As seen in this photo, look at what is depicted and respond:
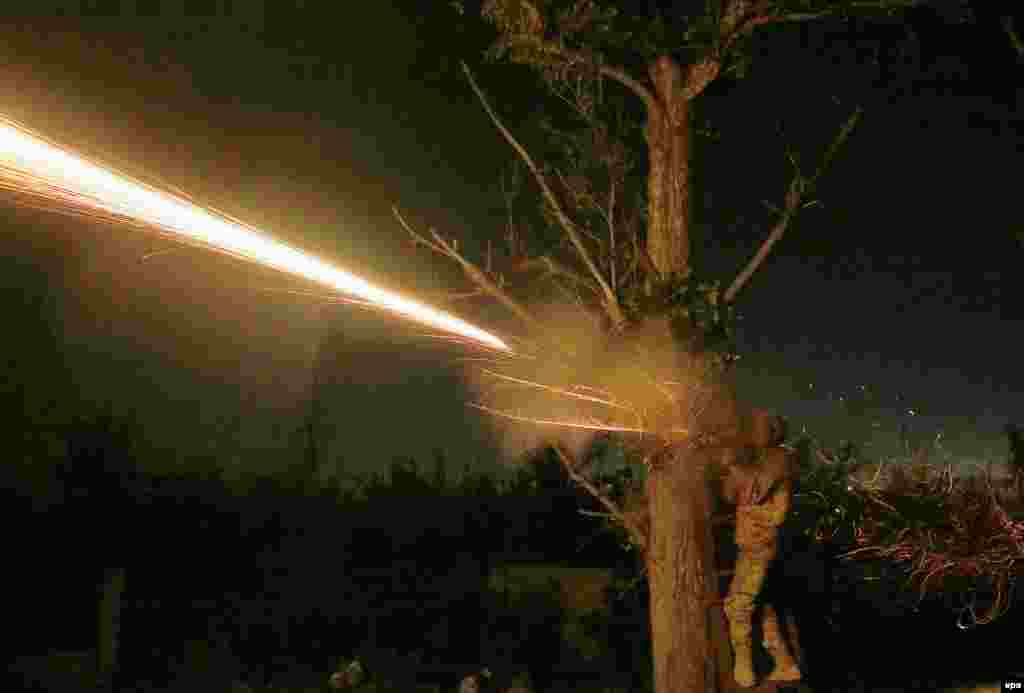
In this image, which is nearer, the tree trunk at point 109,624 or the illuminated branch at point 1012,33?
the illuminated branch at point 1012,33

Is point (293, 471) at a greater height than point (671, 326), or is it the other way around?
point (671, 326)

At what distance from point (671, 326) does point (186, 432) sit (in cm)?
908

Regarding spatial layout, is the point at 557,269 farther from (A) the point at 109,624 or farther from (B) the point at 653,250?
(A) the point at 109,624

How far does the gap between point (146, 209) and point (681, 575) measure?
4663mm

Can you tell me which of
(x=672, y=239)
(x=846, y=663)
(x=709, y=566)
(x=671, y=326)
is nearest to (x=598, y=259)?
(x=672, y=239)

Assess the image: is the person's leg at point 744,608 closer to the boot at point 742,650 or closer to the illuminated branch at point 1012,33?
the boot at point 742,650

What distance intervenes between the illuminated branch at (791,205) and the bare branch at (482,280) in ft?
4.72

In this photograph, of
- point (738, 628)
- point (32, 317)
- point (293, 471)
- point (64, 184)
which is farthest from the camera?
point (293, 471)

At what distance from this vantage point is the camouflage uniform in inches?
226

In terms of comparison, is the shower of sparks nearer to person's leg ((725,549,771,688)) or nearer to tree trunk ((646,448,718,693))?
tree trunk ((646,448,718,693))

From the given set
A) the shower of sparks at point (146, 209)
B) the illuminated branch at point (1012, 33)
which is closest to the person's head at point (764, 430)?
the shower of sparks at point (146, 209)

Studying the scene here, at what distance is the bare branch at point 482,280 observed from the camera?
6551 mm

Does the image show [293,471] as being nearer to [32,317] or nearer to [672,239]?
[32,317]

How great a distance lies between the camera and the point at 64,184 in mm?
6191
